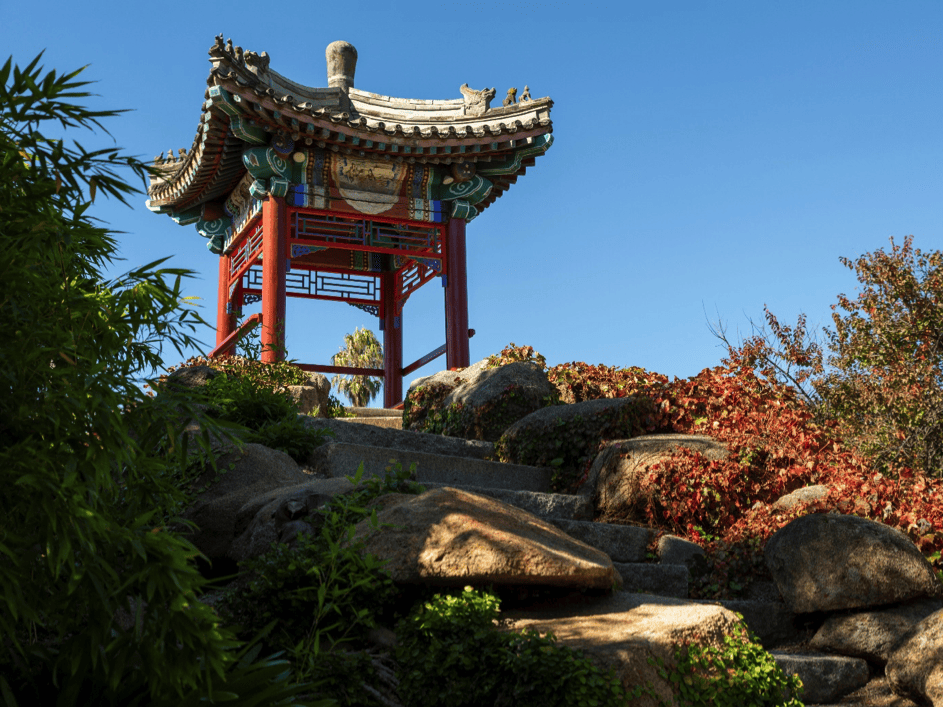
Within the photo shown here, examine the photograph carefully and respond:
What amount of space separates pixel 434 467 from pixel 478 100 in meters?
8.03

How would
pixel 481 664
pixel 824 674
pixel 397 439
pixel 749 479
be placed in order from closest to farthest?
pixel 481 664 → pixel 824 674 → pixel 749 479 → pixel 397 439

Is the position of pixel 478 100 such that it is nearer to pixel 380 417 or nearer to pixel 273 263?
pixel 273 263

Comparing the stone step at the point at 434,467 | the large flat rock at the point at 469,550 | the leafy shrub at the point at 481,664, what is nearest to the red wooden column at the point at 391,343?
the stone step at the point at 434,467

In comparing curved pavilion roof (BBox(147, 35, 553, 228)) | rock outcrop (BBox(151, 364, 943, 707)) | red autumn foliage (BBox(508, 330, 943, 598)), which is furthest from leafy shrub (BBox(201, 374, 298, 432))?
curved pavilion roof (BBox(147, 35, 553, 228))

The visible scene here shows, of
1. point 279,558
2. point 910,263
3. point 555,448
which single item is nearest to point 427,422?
point 555,448

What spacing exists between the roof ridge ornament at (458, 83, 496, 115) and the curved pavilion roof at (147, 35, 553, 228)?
0.02 m

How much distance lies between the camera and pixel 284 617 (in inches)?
155

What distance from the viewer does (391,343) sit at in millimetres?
15812

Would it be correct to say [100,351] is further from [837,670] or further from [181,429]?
[837,670]

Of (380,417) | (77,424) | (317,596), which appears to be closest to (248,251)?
(380,417)

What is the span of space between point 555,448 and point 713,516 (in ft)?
5.84

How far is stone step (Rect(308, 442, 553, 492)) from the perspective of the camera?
6.87 meters

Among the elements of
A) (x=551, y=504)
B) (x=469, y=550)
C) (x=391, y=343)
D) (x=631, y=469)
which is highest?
(x=391, y=343)

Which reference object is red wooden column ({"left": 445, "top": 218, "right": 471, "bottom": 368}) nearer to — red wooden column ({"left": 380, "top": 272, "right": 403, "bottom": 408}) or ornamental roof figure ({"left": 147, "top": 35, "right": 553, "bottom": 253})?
ornamental roof figure ({"left": 147, "top": 35, "right": 553, "bottom": 253})
